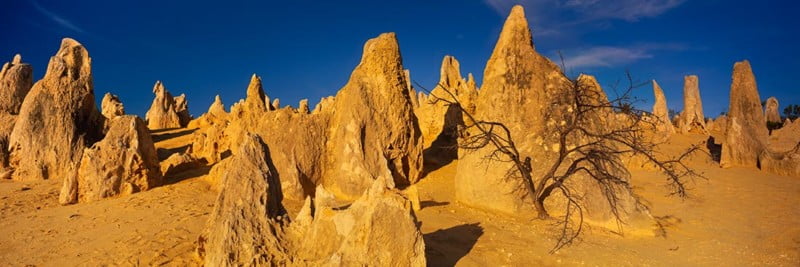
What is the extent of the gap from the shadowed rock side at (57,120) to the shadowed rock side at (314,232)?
8.13m

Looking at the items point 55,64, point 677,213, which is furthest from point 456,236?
point 55,64

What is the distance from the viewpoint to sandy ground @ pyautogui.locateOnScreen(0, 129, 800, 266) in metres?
5.66

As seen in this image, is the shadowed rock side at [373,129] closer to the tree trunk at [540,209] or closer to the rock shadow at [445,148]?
the rock shadow at [445,148]

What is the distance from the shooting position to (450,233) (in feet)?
21.8

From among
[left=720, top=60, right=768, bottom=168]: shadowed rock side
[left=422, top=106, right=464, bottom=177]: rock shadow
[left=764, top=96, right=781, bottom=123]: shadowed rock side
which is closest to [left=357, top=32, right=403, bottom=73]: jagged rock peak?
[left=422, top=106, right=464, bottom=177]: rock shadow

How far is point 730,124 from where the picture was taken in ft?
52.3

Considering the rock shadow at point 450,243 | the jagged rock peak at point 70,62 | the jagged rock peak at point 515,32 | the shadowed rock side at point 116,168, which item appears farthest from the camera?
the jagged rock peak at point 70,62

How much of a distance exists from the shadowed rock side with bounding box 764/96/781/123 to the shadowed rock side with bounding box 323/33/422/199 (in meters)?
32.5

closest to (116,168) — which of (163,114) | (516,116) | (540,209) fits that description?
(516,116)

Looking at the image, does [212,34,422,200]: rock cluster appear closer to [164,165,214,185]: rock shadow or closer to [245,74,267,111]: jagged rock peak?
[164,165,214,185]: rock shadow

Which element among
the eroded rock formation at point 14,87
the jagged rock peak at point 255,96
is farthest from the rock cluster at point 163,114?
the jagged rock peak at point 255,96

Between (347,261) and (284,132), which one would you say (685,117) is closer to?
(284,132)

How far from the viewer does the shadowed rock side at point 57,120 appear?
11352 millimetres

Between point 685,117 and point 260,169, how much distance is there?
31.3m
